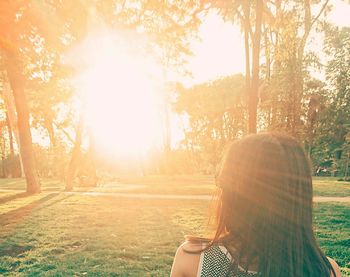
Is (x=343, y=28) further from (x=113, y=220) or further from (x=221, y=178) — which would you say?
(x=221, y=178)

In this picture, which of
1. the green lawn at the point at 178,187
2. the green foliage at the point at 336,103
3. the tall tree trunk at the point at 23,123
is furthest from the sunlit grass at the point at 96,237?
the green foliage at the point at 336,103

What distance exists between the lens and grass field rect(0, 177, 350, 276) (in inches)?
184

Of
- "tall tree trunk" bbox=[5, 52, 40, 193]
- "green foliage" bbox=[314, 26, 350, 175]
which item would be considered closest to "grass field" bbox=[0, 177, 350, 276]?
"tall tree trunk" bbox=[5, 52, 40, 193]

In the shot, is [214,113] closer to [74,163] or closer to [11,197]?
[74,163]

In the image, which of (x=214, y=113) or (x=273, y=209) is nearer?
(x=273, y=209)

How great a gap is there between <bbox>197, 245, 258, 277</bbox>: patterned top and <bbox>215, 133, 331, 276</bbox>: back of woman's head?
60 millimetres

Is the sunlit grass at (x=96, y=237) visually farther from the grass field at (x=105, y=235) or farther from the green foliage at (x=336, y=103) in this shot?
the green foliage at (x=336, y=103)

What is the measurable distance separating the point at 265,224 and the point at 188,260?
365 mm

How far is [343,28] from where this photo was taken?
1098 inches

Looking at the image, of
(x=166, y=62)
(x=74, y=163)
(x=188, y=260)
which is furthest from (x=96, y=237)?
(x=166, y=62)

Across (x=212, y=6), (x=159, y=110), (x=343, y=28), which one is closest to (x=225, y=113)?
(x=159, y=110)

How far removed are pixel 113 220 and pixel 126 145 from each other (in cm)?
2468

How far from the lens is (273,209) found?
4.75ft

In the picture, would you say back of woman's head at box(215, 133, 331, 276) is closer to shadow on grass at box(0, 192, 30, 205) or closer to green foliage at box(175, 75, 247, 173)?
shadow on grass at box(0, 192, 30, 205)
